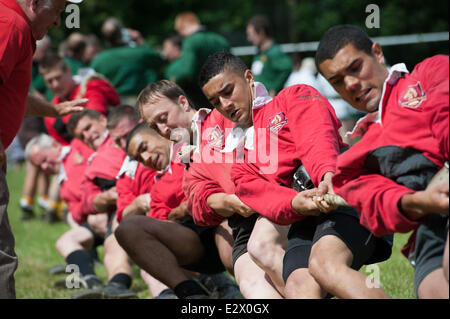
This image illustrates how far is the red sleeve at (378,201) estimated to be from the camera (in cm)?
225

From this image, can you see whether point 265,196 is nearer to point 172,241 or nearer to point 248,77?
point 248,77

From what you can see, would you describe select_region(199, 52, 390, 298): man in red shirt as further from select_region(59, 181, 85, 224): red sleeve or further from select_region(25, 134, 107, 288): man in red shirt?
select_region(59, 181, 85, 224): red sleeve

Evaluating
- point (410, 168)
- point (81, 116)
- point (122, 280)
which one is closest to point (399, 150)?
point (410, 168)

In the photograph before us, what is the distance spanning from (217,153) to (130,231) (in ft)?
2.54

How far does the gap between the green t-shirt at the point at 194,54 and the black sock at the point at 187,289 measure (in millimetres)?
2717

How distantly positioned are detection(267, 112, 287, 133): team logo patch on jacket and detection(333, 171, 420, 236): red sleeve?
2.03 ft

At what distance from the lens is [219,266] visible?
3.85 meters

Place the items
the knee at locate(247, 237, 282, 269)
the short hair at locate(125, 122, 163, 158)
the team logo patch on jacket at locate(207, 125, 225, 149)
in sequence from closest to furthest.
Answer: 1. the knee at locate(247, 237, 282, 269)
2. the team logo patch on jacket at locate(207, 125, 225, 149)
3. the short hair at locate(125, 122, 163, 158)

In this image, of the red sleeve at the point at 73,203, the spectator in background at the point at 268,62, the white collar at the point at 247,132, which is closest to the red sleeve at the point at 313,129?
the white collar at the point at 247,132

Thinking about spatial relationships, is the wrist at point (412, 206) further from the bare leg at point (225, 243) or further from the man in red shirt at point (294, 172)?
the bare leg at point (225, 243)

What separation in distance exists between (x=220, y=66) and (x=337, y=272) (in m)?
1.27

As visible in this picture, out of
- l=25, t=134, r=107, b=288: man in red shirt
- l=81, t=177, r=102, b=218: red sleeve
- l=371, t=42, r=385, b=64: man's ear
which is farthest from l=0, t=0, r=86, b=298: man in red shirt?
l=25, t=134, r=107, b=288: man in red shirt

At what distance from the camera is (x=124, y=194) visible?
177 inches

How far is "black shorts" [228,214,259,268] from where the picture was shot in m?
3.24
